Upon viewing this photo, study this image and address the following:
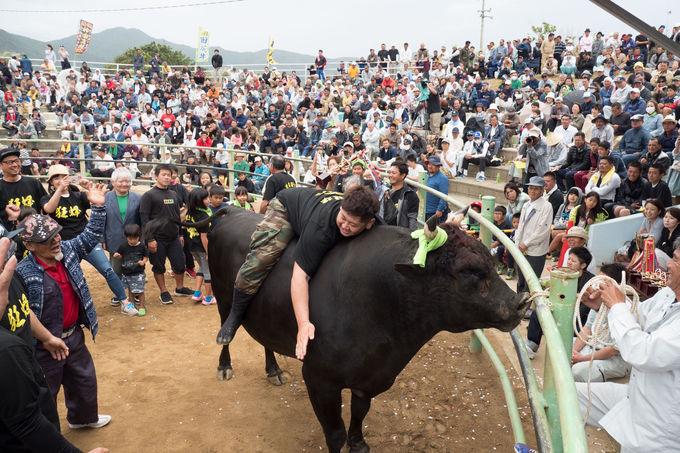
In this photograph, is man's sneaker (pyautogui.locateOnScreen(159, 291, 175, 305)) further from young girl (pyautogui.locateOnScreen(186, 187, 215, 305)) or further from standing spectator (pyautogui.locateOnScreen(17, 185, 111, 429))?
standing spectator (pyautogui.locateOnScreen(17, 185, 111, 429))

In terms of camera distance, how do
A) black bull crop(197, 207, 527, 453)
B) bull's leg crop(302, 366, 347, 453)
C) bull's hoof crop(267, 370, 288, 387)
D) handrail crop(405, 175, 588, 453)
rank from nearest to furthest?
1. handrail crop(405, 175, 588, 453)
2. black bull crop(197, 207, 527, 453)
3. bull's leg crop(302, 366, 347, 453)
4. bull's hoof crop(267, 370, 288, 387)

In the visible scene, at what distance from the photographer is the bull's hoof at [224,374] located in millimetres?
5137

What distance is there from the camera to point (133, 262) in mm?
7117

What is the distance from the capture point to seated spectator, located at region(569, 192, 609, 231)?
7848 mm

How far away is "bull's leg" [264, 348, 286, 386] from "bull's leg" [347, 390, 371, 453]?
50.3 inches

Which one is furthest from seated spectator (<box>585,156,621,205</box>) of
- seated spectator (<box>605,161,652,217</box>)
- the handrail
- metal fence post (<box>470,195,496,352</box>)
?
the handrail

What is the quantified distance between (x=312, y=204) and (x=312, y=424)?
207cm

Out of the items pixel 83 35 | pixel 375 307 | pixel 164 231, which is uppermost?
pixel 83 35

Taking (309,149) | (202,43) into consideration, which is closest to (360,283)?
(309,149)

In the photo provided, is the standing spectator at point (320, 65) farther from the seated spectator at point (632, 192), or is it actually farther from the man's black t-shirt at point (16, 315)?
the man's black t-shirt at point (16, 315)

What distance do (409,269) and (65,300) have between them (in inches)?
116

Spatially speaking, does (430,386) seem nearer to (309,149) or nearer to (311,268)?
(311,268)

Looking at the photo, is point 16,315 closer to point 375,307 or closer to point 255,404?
point 375,307

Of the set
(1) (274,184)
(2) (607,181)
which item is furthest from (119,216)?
(2) (607,181)
